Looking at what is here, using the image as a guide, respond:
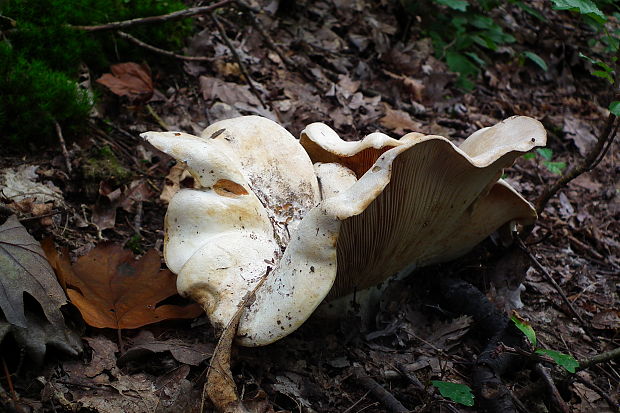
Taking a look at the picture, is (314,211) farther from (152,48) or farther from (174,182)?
(152,48)

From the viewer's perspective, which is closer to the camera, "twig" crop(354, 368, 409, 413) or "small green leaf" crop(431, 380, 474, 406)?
"small green leaf" crop(431, 380, 474, 406)

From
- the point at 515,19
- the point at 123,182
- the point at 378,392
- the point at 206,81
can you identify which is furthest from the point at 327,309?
the point at 515,19

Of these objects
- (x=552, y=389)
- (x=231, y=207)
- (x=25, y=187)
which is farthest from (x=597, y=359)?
(x=25, y=187)

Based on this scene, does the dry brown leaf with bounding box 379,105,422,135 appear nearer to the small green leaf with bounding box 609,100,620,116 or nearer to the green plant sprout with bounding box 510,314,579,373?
the small green leaf with bounding box 609,100,620,116

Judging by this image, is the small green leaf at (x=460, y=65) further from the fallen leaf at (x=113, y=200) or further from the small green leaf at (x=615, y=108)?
the fallen leaf at (x=113, y=200)

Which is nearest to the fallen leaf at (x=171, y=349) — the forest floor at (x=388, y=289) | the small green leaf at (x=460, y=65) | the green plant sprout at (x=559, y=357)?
the forest floor at (x=388, y=289)

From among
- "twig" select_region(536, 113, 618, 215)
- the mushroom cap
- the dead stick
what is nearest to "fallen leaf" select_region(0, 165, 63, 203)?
the mushroom cap
